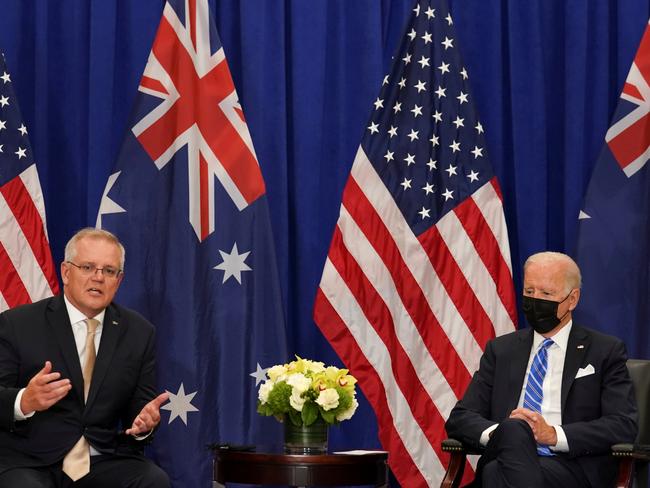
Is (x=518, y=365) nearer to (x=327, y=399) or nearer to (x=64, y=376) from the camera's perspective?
(x=327, y=399)

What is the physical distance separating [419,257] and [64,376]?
228 cm

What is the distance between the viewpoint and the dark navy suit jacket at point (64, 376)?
4.43 meters

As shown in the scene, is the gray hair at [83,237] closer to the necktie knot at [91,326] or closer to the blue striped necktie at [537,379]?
the necktie knot at [91,326]

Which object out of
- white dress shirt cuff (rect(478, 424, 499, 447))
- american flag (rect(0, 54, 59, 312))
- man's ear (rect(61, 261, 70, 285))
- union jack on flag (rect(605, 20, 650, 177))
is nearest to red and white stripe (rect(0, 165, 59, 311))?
american flag (rect(0, 54, 59, 312))

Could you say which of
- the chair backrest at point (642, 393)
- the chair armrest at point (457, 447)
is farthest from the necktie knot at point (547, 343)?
the chair armrest at point (457, 447)

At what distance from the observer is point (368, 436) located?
6465 millimetres

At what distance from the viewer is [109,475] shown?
448 centimetres

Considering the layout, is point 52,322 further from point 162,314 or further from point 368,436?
point 368,436

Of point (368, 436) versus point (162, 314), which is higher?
point (162, 314)

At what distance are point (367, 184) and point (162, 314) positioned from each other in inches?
52.6

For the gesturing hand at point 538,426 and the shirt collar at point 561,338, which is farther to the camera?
the shirt collar at point 561,338

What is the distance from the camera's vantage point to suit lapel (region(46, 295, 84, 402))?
4527mm

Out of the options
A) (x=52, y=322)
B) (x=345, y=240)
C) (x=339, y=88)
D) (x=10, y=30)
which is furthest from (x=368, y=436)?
(x=10, y=30)

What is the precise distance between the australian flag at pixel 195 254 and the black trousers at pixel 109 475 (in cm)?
125
